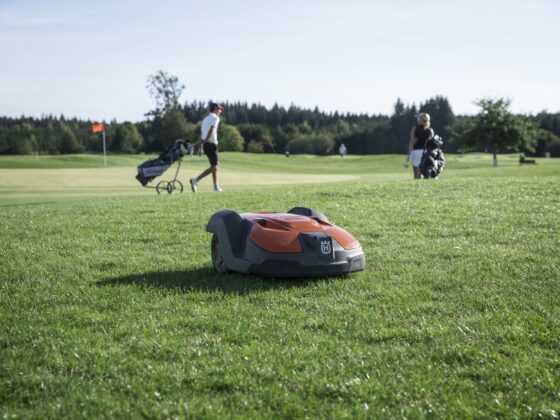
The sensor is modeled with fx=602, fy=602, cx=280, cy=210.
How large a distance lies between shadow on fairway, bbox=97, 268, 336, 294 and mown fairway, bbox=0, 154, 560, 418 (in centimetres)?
3

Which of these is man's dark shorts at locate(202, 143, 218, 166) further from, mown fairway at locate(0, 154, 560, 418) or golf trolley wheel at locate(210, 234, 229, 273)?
golf trolley wheel at locate(210, 234, 229, 273)

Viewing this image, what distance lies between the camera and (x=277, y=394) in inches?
151

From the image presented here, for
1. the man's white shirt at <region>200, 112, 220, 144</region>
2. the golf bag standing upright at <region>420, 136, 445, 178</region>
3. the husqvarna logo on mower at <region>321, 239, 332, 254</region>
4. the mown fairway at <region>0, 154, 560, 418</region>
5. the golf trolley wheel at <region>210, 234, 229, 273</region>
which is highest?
the man's white shirt at <region>200, 112, 220, 144</region>

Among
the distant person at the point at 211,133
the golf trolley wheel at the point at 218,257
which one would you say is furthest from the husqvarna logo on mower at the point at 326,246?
the distant person at the point at 211,133

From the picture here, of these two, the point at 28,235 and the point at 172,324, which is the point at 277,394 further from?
the point at 28,235

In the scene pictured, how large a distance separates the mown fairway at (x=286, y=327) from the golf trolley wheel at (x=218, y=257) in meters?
0.19

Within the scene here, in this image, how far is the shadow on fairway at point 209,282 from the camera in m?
6.41

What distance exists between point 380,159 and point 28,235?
5804cm

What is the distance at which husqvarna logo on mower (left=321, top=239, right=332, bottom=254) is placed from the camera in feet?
21.1

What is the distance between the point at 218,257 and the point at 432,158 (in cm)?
1391

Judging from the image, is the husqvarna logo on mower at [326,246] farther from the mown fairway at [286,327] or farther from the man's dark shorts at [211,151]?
the man's dark shorts at [211,151]

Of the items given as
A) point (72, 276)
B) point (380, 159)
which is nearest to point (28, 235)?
point (72, 276)

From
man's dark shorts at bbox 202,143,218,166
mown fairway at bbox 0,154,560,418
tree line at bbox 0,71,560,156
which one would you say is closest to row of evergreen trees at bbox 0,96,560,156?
tree line at bbox 0,71,560,156

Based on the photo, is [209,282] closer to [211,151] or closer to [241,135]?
[211,151]
